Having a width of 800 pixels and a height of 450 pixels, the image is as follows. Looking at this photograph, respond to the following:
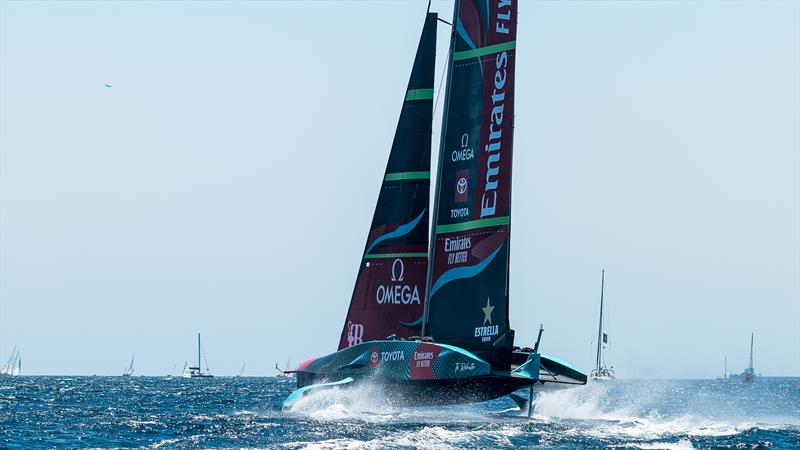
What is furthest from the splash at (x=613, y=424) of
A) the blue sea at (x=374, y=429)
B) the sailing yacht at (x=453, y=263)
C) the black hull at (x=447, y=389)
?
the black hull at (x=447, y=389)

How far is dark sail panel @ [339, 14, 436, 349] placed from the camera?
40.4 m

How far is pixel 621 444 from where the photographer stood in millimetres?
32375

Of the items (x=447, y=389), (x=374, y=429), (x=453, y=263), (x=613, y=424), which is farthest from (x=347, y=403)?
(x=613, y=424)

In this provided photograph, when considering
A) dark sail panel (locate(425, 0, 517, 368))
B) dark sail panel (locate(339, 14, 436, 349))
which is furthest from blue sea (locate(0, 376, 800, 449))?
dark sail panel (locate(339, 14, 436, 349))

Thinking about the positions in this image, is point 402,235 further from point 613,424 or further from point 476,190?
point 613,424

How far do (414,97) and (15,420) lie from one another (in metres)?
16.1

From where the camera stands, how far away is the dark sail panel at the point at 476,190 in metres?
36.9

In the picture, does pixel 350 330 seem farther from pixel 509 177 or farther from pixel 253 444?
pixel 253 444

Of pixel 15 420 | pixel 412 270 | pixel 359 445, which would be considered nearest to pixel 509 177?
pixel 412 270

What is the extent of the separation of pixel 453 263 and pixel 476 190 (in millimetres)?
2229

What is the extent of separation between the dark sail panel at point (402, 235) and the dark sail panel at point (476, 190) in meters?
2.20

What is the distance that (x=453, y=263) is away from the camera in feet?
124

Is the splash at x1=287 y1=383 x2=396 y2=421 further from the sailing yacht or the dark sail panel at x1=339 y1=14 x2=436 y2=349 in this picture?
the dark sail panel at x1=339 y1=14 x2=436 y2=349

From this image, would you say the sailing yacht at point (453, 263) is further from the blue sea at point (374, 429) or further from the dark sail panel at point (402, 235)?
the blue sea at point (374, 429)
